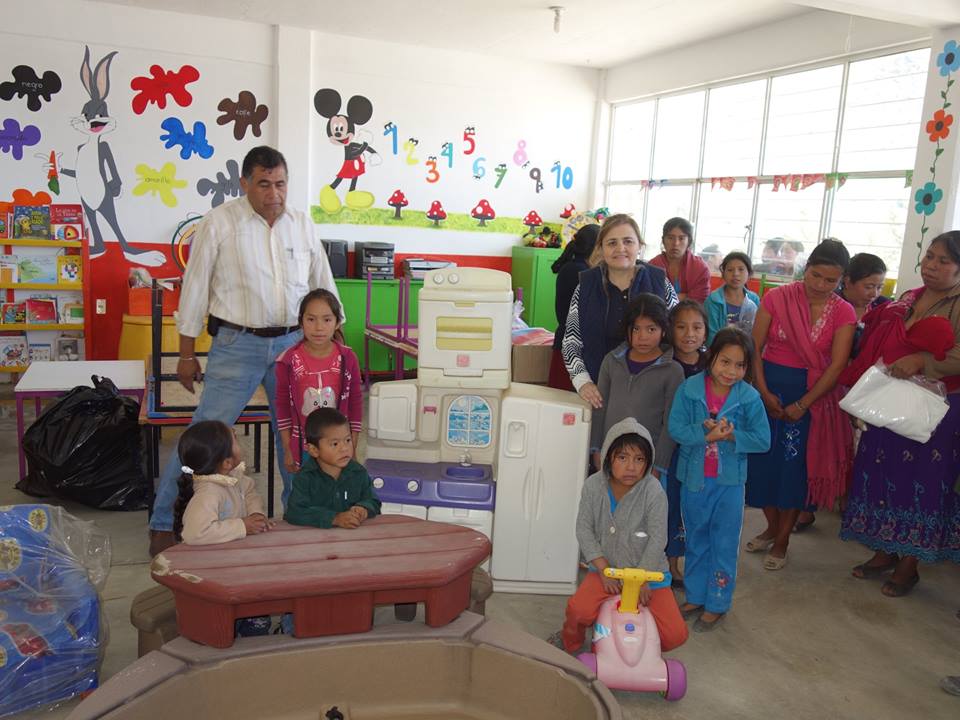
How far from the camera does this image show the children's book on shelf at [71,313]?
19.6 feet

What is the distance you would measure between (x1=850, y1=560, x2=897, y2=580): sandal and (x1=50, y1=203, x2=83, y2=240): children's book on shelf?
5.66 meters

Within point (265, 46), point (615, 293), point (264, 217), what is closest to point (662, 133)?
point (265, 46)

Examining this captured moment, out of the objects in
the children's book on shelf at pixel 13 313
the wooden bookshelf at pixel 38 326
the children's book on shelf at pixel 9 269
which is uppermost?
the children's book on shelf at pixel 9 269

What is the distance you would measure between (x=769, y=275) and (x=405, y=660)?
15.2 ft

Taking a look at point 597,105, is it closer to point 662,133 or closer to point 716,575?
point 662,133

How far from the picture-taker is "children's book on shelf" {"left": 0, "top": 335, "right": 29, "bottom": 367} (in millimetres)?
5918

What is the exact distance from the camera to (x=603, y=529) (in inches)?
100

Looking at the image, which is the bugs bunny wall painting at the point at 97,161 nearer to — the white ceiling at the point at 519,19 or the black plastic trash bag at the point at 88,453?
the white ceiling at the point at 519,19

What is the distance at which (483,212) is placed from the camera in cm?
738

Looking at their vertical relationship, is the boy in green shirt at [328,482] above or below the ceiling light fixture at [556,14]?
below

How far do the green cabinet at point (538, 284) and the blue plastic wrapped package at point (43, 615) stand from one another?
208 inches

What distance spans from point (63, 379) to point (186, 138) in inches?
115

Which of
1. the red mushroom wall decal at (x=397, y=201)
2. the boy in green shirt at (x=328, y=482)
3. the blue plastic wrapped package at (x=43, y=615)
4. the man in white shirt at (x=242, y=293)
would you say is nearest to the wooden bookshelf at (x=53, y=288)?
the red mushroom wall decal at (x=397, y=201)

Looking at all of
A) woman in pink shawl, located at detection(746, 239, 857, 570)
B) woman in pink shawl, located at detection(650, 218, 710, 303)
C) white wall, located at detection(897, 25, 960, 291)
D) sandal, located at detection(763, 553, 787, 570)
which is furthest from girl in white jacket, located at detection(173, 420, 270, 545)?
white wall, located at detection(897, 25, 960, 291)
